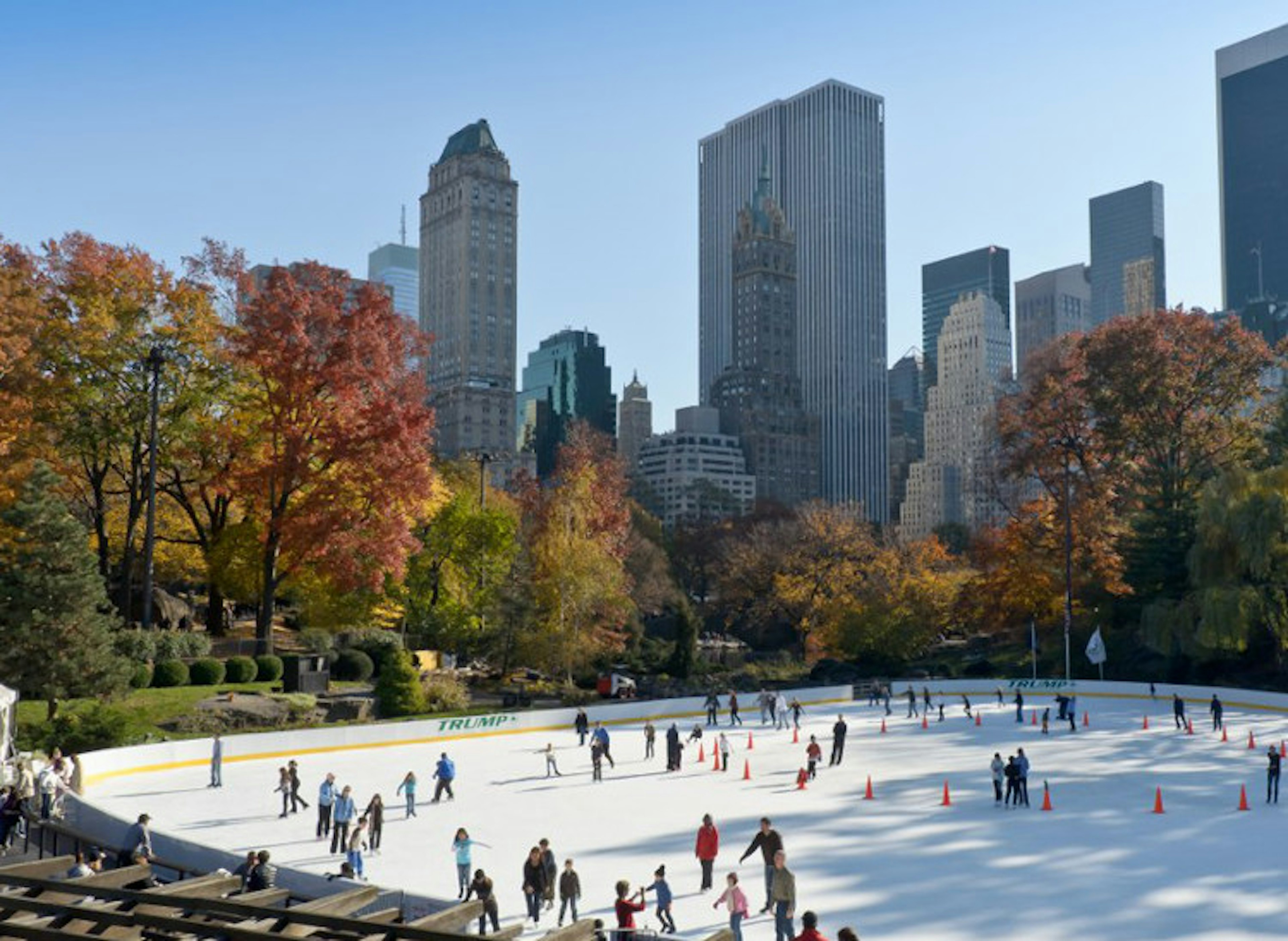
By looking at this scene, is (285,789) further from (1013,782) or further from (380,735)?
(1013,782)

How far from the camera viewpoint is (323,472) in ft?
156

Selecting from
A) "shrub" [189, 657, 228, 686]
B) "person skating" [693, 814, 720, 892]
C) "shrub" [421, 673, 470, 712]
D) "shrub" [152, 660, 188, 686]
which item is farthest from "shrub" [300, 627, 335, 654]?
"person skating" [693, 814, 720, 892]

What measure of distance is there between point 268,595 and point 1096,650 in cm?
3624

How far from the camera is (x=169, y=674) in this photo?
41.0 m

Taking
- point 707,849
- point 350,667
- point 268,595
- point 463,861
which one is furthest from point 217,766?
point 350,667

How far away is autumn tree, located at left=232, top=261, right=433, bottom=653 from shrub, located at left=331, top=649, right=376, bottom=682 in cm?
297

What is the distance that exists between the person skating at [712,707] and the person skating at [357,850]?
25.9 m

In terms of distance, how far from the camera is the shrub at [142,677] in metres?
39.4

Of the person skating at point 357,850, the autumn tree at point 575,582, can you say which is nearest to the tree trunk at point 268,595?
the autumn tree at point 575,582

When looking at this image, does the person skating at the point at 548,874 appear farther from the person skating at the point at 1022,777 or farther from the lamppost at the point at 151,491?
the lamppost at the point at 151,491

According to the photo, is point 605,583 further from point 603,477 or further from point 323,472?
point 603,477

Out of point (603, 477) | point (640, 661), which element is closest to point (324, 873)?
point (640, 661)

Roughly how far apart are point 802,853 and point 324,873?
330 inches

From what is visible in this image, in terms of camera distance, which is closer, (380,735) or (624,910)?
(624,910)
